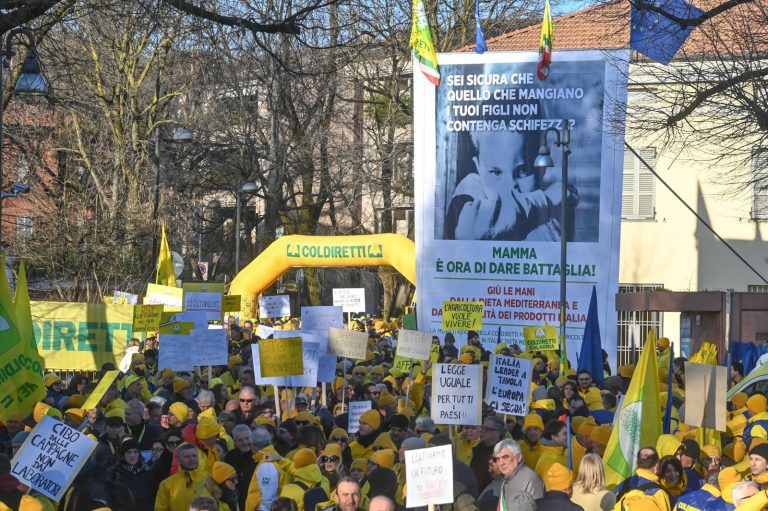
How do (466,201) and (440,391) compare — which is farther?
(466,201)

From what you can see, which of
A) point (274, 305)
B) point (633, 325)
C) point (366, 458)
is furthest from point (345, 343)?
point (633, 325)

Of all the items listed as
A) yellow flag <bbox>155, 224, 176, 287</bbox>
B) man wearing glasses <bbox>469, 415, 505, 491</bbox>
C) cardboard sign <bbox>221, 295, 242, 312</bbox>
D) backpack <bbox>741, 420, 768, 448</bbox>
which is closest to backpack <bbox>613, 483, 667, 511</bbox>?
Result: man wearing glasses <bbox>469, 415, 505, 491</bbox>

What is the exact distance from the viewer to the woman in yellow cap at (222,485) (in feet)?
28.6

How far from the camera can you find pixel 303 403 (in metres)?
14.0

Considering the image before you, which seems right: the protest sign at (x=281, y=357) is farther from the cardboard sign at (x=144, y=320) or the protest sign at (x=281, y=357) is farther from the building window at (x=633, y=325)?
the building window at (x=633, y=325)

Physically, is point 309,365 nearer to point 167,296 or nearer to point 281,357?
point 281,357

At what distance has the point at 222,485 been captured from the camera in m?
8.74

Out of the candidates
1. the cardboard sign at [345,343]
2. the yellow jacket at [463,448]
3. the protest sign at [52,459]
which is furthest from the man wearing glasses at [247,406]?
Result: the protest sign at [52,459]

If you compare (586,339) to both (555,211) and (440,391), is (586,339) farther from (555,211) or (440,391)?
(440,391)

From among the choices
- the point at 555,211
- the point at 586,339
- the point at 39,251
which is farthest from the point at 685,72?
the point at 39,251

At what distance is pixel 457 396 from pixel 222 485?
3.04 meters

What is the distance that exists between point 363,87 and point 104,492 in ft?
107

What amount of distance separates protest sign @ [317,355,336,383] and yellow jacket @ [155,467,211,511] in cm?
646

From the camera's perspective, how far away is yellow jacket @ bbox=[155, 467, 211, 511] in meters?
9.07
